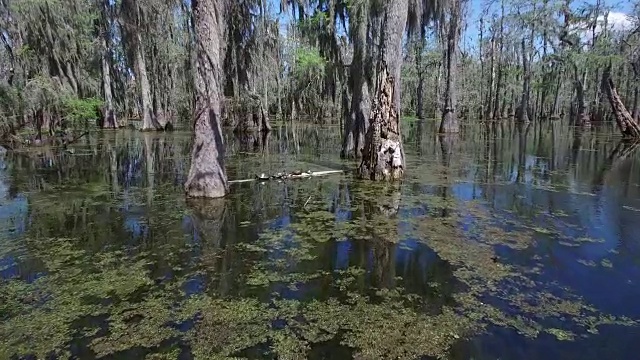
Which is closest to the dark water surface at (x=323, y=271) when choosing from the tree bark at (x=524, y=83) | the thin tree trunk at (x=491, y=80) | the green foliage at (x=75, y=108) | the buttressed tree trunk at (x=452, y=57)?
the green foliage at (x=75, y=108)

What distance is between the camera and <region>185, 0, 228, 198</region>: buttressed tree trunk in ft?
23.7

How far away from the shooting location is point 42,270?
4441 mm

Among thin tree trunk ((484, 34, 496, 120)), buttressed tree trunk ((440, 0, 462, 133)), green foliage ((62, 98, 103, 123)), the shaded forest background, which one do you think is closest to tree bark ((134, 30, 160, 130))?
the shaded forest background

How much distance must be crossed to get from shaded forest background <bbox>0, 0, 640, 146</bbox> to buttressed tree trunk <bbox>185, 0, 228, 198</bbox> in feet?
1.08

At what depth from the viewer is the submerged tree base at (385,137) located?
9.16 metres

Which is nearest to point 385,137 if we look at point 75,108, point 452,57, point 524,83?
point 75,108

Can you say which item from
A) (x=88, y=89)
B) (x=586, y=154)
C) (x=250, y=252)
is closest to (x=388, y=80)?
(x=250, y=252)

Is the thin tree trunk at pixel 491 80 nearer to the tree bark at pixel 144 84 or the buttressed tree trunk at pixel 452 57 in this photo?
the buttressed tree trunk at pixel 452 57

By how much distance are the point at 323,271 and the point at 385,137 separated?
5297mm

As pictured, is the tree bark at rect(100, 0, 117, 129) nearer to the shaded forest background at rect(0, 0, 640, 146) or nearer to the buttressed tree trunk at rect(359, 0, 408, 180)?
the shaded forest background at rect(0, 0, 640, 146)

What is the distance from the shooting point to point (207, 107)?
7.39 metres

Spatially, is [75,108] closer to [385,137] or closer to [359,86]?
[359,86]

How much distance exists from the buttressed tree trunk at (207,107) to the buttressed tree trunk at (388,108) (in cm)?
348

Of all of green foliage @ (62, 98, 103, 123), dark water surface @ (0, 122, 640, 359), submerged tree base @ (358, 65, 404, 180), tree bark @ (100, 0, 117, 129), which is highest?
tree bark @ (100, 0, 117, 129)
